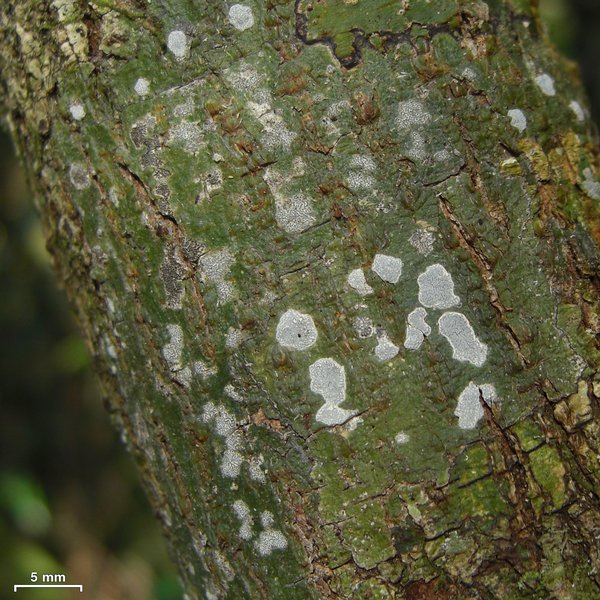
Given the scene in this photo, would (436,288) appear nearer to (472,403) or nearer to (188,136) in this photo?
(472,403)

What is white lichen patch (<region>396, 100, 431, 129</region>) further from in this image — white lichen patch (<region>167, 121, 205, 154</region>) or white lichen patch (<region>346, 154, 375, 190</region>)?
white lichen patch (<region>167, 121, 205, 154</region>)

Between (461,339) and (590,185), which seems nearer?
(461,339)

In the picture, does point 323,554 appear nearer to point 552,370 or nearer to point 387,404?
point 387,404

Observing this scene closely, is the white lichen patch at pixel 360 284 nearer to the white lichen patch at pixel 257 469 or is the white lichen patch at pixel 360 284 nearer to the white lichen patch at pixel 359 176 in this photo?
the white lichen patch at pixel 359 176

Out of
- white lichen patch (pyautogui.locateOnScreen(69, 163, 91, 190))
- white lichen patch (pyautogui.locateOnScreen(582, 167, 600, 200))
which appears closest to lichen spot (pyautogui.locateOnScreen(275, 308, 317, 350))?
white lichen patch (pyautogui.locateOnScreen(69, 163, 91, 190))

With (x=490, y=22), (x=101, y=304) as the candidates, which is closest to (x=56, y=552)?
(x=101, y=304)

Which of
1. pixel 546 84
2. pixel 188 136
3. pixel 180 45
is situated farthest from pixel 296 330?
pixel 546 84

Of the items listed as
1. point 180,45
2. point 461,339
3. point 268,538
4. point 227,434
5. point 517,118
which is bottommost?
point 268,538

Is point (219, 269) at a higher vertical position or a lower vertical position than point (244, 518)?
higher
